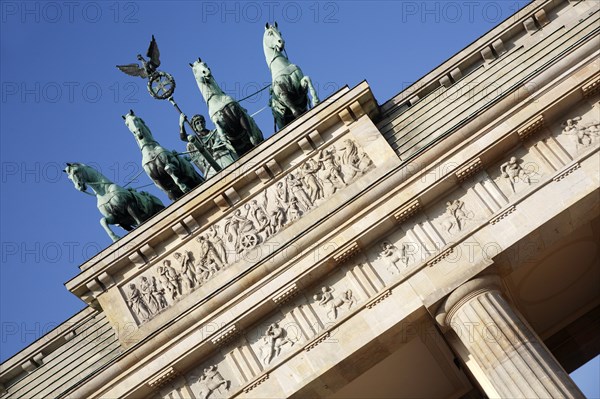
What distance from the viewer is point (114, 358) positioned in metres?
20.5

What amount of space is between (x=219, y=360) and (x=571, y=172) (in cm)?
824

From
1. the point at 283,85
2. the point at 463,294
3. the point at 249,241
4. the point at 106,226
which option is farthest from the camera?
the point at 106,226

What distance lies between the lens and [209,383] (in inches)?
783

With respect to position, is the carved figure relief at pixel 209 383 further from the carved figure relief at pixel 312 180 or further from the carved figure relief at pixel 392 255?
the carved figure relief at pixel 312 180

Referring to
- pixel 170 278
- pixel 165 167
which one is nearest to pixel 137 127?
pixel 165 167

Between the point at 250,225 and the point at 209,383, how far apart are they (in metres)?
3.68

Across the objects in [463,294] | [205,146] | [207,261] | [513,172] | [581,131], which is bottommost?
[463,294]

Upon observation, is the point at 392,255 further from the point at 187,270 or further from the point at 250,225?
the point at 187,270

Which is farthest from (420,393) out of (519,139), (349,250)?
(519,139)

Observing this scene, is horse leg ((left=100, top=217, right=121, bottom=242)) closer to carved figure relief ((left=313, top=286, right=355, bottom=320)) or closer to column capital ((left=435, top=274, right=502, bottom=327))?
carved figure relief ((left=313, top=286, right=355, bottom=320))

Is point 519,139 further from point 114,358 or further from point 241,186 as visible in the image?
point 114,358

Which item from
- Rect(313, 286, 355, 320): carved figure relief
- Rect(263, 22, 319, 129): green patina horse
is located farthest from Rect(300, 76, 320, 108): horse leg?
Rect(313, 286, 355, 320): carved figure relief

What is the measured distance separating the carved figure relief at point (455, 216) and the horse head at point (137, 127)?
30.1 ft

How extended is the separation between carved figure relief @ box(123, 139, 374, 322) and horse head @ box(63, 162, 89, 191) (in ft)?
14.0
